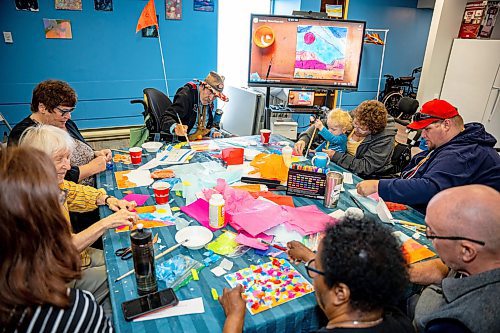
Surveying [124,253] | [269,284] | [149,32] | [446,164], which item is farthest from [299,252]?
[149,32]

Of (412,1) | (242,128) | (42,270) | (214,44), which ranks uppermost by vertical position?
(412,1)

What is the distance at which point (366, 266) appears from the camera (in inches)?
34.5

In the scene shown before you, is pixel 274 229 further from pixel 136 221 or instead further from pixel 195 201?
pixel 136 221

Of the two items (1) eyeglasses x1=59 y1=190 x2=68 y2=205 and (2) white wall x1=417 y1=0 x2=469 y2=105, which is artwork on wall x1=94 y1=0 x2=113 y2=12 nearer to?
(1) eyeglasses x1=59 y1=190 x2=68 y2=205

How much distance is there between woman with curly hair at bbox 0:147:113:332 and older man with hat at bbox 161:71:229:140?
222 cm

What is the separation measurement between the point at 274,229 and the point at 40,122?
1.67 metres

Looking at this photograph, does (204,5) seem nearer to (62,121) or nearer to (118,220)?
(62,121)

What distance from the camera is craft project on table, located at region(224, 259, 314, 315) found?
3.96ft

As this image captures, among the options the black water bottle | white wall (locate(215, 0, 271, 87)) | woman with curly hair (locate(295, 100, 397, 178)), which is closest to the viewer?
the black water bottle

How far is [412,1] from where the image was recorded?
5.89m

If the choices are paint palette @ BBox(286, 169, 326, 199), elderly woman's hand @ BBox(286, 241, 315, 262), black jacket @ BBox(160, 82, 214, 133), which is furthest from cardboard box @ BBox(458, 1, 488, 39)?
elderly woman's hand @ BBox(286, 241, 315, 262)

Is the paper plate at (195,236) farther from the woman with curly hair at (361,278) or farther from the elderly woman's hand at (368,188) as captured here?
the elderly woman's hand at (368,188)

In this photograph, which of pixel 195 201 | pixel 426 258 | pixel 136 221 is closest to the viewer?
pixel 426 258

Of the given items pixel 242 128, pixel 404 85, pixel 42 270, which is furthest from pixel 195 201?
pixel 404 85
